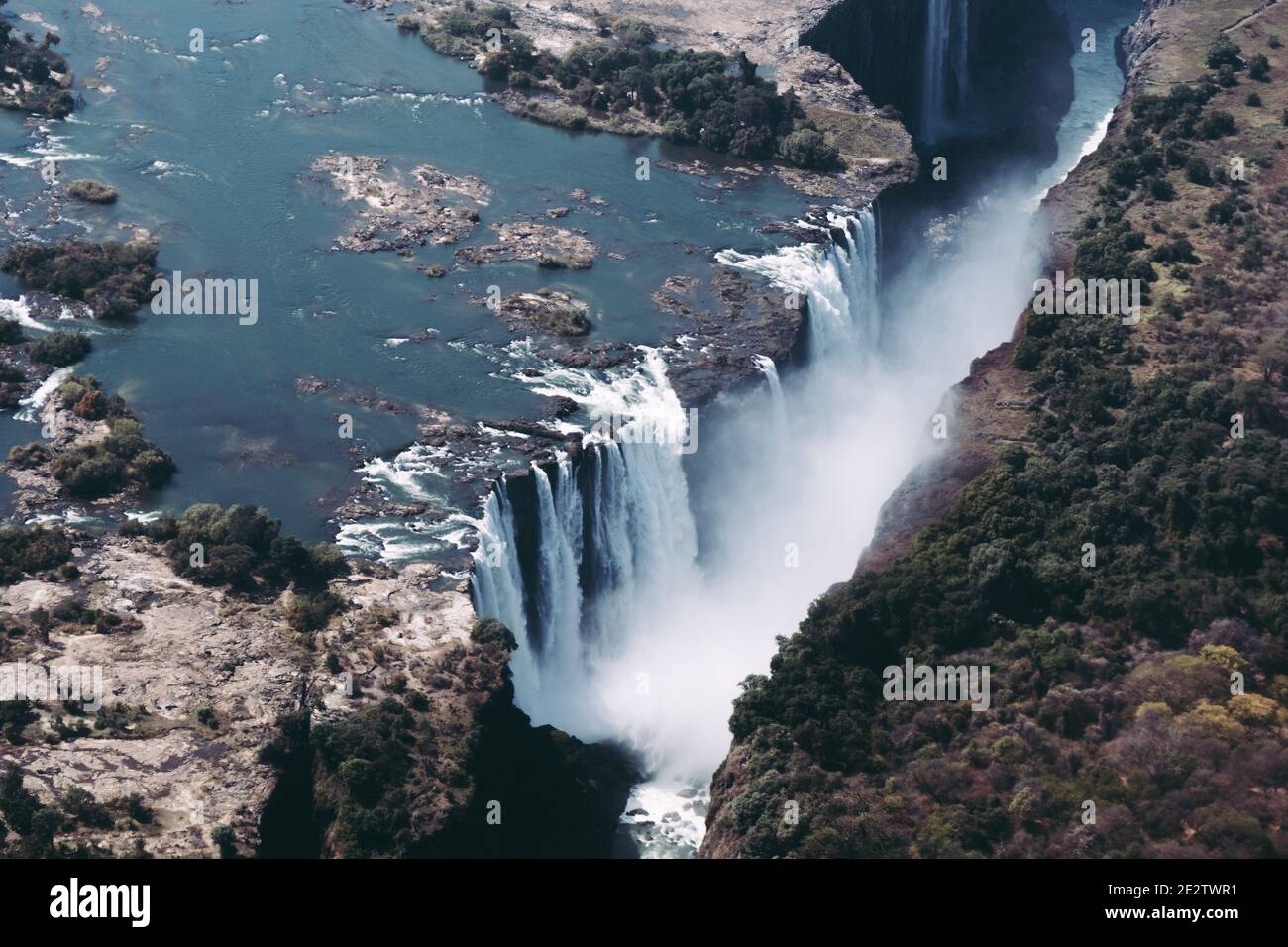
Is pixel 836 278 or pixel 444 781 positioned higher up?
pixel 836 278

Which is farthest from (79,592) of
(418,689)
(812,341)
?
(812,341)

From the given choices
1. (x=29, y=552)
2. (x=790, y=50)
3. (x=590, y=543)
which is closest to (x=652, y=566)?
(x=590, y=543)

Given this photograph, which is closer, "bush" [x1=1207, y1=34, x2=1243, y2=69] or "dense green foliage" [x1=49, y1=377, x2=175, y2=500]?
"dense green foliage" [x1=49, y1=377, x2=175, y2=500]

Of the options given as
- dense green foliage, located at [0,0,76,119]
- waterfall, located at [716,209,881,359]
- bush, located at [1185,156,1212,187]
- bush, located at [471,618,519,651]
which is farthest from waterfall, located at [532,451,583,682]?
bush, located at [1185,156,1212,187]

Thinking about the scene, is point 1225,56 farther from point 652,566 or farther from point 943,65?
point 652,566

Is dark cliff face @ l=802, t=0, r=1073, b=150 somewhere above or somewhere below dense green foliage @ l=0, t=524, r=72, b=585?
above

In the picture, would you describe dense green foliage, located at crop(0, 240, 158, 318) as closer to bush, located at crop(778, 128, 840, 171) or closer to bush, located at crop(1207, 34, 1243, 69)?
bush, located at crop(778, 128, 840, 171)

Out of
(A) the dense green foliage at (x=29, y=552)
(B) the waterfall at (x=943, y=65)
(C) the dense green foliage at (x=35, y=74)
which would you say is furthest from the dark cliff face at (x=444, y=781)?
(B) the waterfall at (x=943, y=65)

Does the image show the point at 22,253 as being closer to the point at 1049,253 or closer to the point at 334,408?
the point at 334,408
